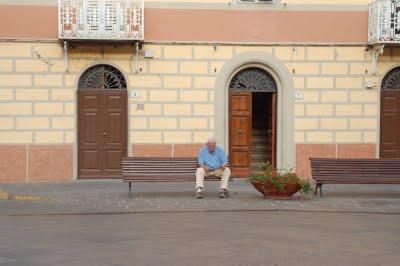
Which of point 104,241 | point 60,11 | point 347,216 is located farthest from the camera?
point 60,11

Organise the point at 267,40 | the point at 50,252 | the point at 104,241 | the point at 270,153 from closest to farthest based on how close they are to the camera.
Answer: the point at 50,252 → the point at 104,241 → the point at 267,40 → the point at 270,153

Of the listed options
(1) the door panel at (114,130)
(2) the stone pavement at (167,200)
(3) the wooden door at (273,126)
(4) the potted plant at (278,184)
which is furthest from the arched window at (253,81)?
(4) the potted plant at (278,184)

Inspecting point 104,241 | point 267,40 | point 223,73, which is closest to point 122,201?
point 104,241

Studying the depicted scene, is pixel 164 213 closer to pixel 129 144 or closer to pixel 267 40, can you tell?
pixel 129 144

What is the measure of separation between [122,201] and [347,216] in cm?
469

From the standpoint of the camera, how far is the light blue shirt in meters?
14.2

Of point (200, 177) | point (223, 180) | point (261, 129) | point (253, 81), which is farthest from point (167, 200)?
point (261, 129)

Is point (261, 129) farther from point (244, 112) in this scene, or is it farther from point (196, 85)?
point (196, 85)

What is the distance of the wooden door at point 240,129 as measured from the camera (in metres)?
18.0

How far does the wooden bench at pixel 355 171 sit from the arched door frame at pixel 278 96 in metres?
3.40

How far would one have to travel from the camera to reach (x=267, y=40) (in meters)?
17.7

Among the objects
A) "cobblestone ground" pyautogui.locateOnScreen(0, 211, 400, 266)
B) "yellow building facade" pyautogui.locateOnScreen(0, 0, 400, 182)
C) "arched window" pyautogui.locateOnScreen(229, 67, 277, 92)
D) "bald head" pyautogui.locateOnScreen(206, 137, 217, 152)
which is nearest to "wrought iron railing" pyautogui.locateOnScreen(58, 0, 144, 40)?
"yellow building facade" pyautogui.locateOnScreen(0, 0, 400, 182)

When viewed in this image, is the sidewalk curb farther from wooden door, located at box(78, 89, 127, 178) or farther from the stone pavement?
wooden door, located at box(78, 89, 127, 178)

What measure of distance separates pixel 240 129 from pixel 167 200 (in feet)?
16.6
